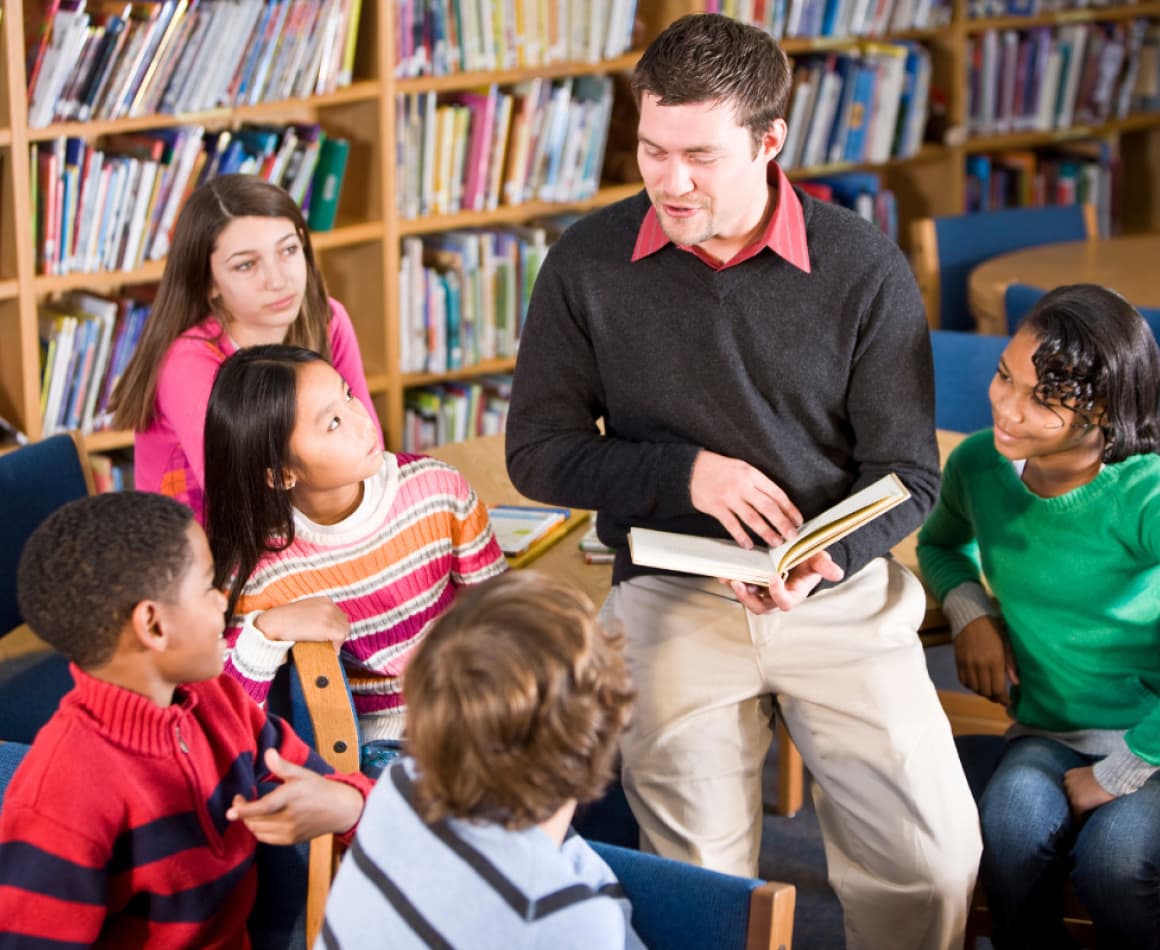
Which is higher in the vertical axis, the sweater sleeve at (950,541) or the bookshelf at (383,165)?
the bookshelf at (383,165)

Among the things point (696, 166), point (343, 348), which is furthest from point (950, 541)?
point (343, 348)

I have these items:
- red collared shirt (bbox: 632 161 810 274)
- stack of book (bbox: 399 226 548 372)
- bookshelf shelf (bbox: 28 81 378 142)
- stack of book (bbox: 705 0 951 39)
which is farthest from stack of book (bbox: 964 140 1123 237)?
red collared shirt (bbox: 632 161 810 274)

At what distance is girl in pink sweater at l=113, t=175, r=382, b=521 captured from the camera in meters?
2.44

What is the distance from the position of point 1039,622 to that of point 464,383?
230 centimetres

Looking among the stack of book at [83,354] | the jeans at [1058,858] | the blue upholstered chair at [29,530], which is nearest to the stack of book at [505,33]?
the stack of book at [83,354]

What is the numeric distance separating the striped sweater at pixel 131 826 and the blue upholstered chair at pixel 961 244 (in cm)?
270

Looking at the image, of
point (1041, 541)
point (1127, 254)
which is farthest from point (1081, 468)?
point (1127, 254)

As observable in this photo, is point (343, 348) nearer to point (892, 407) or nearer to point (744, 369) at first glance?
point (744, 369)

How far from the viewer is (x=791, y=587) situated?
1848 millimetres

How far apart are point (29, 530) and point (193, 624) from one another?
0.99 meters

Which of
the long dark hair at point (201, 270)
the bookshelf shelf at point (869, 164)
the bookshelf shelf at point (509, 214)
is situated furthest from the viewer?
the bookshelf shelf at point (869, 164)

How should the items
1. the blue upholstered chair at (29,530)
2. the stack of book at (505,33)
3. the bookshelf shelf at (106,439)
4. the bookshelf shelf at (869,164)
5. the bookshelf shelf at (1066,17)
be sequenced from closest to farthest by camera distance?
the blue upholstered chair at (29,530), the bookshelf shelf at (106,439), the stack of book at (505,33), the bookshelf shelf at (869,164), the bookshelf shelf at (1066,17)

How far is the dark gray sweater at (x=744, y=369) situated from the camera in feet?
6.26

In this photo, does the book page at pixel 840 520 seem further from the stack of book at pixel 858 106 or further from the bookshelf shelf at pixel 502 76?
the stack of book at pixel 858 106
